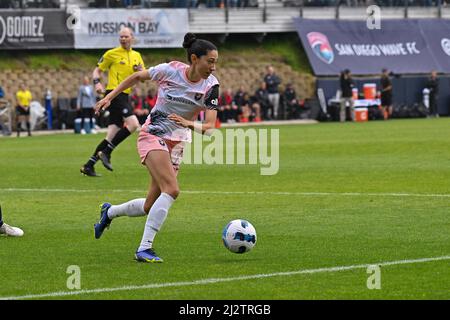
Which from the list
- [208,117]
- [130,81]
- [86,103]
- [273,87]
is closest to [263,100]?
[273,87]

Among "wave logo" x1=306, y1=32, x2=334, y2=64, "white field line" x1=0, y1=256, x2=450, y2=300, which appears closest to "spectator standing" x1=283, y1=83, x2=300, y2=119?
"wave logo" x1=306, y1=32, x2=334, y2=64

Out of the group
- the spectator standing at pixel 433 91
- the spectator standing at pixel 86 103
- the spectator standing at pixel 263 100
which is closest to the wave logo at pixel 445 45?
the spectator standing at pixel 433 91

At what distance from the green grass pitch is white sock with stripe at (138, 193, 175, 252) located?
235 mm

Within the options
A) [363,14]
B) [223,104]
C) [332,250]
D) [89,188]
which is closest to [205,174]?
[89,188]

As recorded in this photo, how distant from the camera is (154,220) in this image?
10977 mm

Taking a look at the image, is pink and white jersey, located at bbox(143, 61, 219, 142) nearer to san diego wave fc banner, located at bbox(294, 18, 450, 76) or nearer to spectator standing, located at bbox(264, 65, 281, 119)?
spectator standing, located at bbox(264, 65, 281, 119)

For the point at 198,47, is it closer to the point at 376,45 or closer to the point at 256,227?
the point at 256,227

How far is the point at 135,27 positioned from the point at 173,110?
36.3 meters

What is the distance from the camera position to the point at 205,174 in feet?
72.9

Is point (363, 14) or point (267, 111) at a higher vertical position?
point (363, 14)

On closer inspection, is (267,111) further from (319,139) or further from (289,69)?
(319,139)

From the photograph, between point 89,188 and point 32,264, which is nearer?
point 32,264
